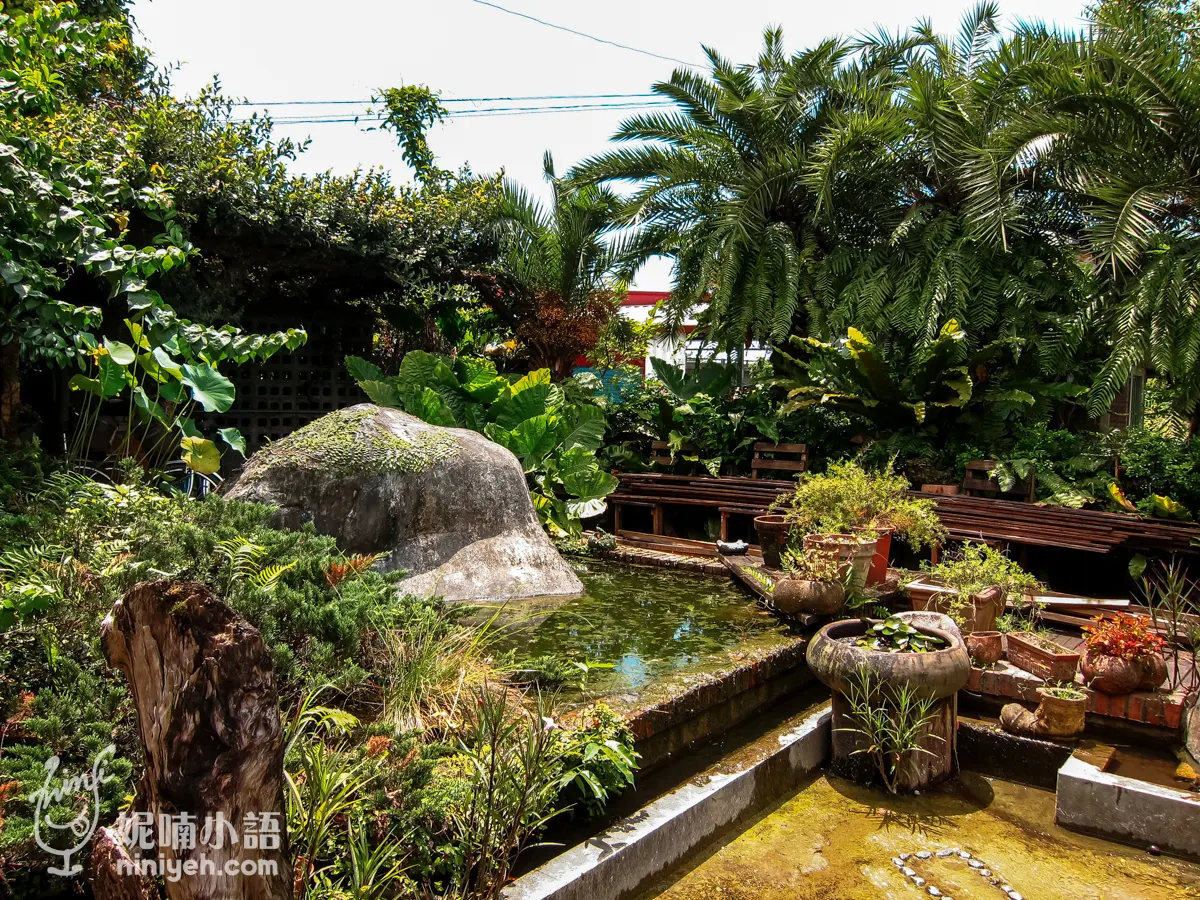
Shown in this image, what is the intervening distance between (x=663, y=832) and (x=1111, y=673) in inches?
104

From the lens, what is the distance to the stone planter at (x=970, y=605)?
5145 millimetres

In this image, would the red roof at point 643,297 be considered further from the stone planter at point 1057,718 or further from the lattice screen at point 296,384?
the stone planter at point 1057,718

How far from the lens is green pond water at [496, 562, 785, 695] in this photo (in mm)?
4578

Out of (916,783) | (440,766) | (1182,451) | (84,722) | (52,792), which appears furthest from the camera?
(1182,451)

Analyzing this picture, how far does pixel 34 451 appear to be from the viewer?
5.24 m

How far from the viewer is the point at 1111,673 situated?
4.36 meters

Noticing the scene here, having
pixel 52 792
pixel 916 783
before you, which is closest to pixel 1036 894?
pixel 916 783

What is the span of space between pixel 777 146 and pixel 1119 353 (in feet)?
17.6

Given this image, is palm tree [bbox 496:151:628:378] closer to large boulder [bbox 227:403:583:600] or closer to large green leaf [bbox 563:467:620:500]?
large green leaf [bbox 563:467:620:500]

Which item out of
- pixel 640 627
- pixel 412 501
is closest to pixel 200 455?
pixel 412 501

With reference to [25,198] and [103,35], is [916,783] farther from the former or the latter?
[103,35]

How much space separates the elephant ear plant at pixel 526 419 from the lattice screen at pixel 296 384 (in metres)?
1.99

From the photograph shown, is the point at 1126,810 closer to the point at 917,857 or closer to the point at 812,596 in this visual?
the point at 917,857

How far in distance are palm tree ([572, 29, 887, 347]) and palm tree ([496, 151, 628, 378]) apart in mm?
600
